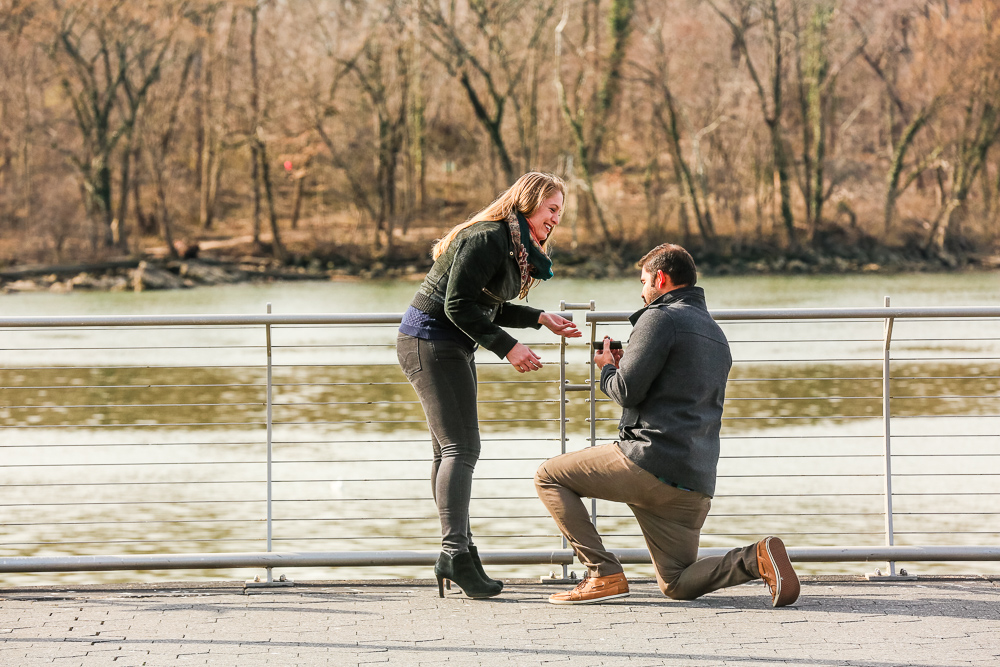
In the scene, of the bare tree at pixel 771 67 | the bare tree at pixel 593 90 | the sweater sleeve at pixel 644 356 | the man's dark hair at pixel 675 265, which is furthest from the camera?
the bare tree at pixel 593 90

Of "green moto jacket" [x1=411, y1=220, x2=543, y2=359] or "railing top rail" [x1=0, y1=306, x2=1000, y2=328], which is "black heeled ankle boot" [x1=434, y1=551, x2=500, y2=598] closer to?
"green moto jacket" [x1=411, y1=220, x2=543, y2=359]

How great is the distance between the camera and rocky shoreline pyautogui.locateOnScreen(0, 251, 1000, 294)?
4078 centimetres

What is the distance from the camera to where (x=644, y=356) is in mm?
3762

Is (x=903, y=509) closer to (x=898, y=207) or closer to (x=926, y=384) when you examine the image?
(x=926, y=384)

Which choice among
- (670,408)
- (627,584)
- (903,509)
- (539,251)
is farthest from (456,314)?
(903,509)

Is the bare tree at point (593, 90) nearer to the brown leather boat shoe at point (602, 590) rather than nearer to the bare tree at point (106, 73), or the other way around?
the bare tree at point (106, 73)

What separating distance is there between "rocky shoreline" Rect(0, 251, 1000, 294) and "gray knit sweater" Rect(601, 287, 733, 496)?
38237 millimetres

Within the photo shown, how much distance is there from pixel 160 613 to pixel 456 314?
1.37m

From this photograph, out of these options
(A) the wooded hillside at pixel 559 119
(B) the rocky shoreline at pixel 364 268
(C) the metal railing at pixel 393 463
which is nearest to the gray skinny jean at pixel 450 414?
(C) the metal railing at pixel 393 463

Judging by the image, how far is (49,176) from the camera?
1737 inches

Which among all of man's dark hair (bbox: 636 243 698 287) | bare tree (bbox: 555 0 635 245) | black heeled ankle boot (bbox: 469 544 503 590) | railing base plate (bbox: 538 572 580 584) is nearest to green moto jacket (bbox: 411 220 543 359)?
man's dark hair (bbox: 636 243 698 287)

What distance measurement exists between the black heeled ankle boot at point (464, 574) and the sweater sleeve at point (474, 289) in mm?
737

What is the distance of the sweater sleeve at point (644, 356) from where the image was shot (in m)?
3.76

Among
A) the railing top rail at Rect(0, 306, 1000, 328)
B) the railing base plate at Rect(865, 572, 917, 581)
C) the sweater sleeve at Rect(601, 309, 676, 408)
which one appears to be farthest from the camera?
the railing base plate at Rect(865, 572, 917, 581)
